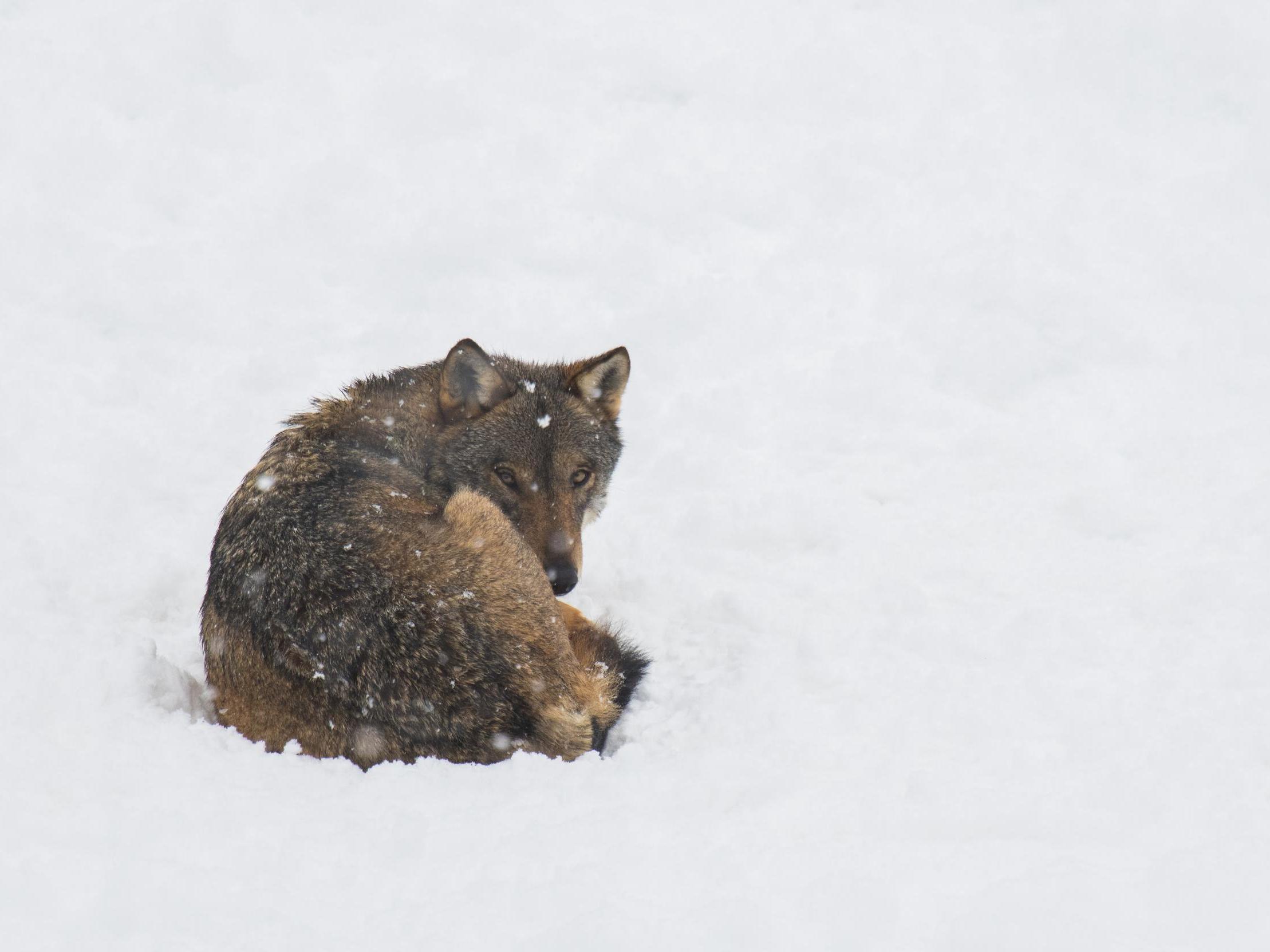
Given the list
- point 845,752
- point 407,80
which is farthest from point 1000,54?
point 845,752

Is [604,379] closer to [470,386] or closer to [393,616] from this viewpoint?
[470,386]

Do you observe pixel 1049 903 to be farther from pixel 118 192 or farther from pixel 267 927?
pixel 118 192

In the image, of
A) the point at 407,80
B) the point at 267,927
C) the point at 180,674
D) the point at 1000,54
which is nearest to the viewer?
the point at 267,927

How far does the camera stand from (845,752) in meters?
3.84

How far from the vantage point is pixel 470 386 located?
539cm

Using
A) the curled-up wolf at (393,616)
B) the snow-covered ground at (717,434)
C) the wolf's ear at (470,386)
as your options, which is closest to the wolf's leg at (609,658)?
the curled-up wolf at (393,616)

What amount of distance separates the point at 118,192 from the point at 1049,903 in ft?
27.1

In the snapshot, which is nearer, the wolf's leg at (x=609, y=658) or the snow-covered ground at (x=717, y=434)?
the snow-covered ground at (x=717, y=434)

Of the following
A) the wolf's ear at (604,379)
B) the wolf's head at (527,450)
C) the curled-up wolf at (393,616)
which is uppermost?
the wolf's ear at (604,379)

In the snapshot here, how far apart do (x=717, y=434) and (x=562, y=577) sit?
2184 millimetres

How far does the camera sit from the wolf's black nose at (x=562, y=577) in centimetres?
507

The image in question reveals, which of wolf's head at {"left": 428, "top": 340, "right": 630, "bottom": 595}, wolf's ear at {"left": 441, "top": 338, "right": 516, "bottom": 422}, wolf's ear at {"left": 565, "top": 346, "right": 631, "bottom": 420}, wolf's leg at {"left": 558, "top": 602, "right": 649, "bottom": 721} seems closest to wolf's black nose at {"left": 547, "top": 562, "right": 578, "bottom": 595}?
wolf's head at {"left": 428, "top": 340, "right": 630, "bottom": 595}

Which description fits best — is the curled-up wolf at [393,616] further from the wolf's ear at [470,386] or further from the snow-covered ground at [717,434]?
the snow-covered ground at [717,434]

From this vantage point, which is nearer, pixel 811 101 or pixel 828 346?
pixel 828 346
